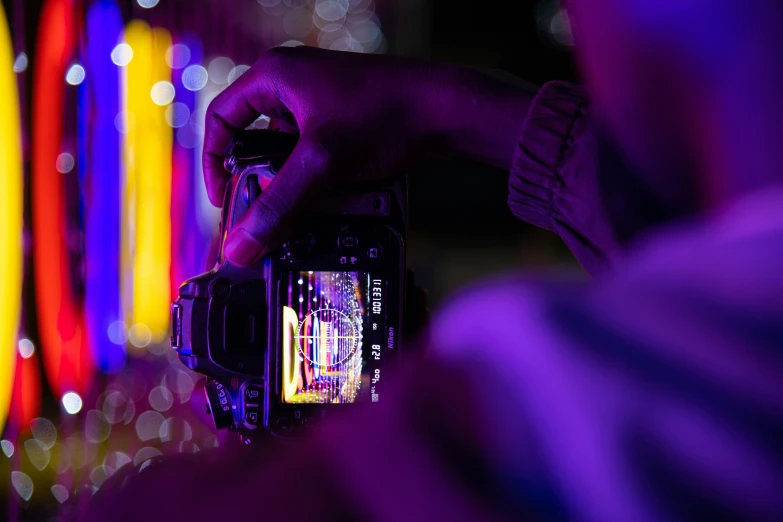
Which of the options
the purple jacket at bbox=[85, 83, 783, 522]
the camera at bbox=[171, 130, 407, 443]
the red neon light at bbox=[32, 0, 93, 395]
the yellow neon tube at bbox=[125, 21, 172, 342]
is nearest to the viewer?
the purple jacket at bbox=[85, 83, 783, 522]

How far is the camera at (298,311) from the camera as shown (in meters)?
0.64

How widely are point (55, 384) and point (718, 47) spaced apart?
1887 millimetres

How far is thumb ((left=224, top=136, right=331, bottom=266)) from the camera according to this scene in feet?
2.06

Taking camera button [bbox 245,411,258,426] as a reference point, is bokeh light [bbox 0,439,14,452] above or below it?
below

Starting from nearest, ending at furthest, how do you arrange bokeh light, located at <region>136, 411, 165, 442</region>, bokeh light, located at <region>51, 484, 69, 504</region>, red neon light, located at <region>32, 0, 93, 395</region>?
red neon light, located at <region>32, 0, 93, 395</region> < bokeh light, located at <region>51, 484, 69, 504</region> < bokeh light, located at <region>136, 411, 165, 442</region>

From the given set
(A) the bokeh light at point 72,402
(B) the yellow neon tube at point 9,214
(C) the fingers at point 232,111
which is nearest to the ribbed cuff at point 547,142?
(C) the fingers at point 232,111

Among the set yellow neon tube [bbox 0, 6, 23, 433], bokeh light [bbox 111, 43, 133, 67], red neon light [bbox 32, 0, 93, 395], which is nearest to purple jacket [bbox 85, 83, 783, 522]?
yellow neon tube [bbox 0, 6, 23, 433]

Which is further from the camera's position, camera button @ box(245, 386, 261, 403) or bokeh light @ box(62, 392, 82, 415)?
bokeh light @ box(62, 392, 82, 415)

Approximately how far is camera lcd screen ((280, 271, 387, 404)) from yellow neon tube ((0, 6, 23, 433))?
0.93 metres

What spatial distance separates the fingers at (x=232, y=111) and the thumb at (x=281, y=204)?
11 centimetres

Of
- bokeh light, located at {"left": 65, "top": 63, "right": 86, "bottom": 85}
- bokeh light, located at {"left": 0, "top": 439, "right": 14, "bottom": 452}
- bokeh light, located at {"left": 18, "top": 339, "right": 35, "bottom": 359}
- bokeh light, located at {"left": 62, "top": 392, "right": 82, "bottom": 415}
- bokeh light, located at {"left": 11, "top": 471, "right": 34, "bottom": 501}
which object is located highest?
bokeh light, located at {"left": 65, "top": 63, "right": 86, "bottom": 85}

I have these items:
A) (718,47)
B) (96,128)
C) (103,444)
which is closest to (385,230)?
(718,47)

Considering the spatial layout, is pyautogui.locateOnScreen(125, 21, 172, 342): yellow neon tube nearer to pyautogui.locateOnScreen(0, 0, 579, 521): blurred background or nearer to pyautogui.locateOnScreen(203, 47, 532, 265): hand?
pyautogui.locateOnScreen(0, 0, 579, 521): blurred background

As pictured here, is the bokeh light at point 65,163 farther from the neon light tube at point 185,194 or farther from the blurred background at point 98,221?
the neon light tube at point 185,194
